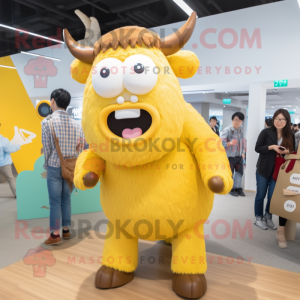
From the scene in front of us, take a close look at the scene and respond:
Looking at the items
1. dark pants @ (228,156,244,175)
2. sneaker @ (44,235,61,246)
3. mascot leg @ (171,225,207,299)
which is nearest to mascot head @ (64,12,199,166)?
mascot leg @ (171,225,207,299)

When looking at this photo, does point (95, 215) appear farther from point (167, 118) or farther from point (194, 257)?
point (167, 118)

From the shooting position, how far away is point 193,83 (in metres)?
5.11

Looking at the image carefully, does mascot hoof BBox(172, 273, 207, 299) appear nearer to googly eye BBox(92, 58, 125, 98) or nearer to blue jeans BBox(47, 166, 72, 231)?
googly eye BBox(92, 58, 125, 98)

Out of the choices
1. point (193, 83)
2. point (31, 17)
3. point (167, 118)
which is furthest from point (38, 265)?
point (31, 17)

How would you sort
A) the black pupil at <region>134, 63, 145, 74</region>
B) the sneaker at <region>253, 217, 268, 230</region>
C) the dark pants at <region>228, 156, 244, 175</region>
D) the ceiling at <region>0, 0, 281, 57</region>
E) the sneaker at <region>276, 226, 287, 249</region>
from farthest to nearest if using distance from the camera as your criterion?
the ceiling at <region>0, 0, 281, 57</region> → the dark pants at <region>228, 156, 244, 175</region> → the sneaker at <region>253, 217, 268, 230</region> → the sneaker at <region>276, 226, 287, 249</region> → the black pupil at <region>134, 63, 145, 74</region>

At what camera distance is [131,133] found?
127 cm

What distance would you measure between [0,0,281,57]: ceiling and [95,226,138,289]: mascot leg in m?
5.34

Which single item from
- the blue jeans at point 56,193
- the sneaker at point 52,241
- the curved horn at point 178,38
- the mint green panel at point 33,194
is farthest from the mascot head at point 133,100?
the mint green panel at point 33,194

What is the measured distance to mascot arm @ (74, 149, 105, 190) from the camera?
4.85ft

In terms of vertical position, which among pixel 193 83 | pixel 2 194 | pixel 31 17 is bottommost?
pixel 2 194

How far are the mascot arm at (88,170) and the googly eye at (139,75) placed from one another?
1.74 ft

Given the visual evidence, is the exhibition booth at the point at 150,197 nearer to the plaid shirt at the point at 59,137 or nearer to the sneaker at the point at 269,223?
the sneaker at the point at 269,223

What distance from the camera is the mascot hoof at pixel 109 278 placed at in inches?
61.9

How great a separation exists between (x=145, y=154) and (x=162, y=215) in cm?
35
